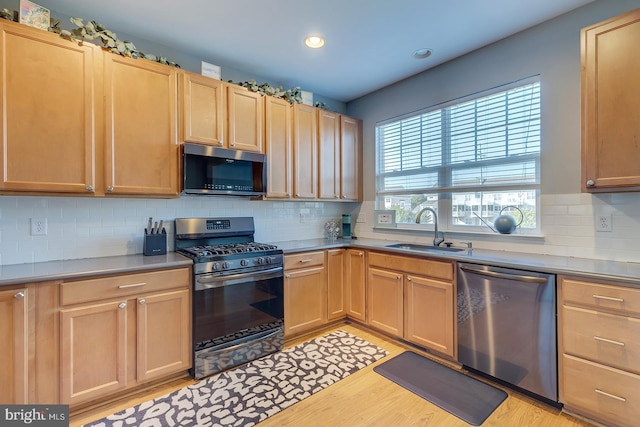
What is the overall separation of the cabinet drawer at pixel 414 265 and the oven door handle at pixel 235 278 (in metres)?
0.95

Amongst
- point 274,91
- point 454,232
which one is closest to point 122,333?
point 274,91

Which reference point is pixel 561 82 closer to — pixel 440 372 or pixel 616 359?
pixel 616 359

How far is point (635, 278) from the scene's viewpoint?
1.61 m

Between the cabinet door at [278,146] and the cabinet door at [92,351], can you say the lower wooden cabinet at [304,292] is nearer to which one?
the cabinet door at [278,146]

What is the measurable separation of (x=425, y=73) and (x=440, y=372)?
9.35ft

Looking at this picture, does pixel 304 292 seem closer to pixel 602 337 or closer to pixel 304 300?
pixel 304 300

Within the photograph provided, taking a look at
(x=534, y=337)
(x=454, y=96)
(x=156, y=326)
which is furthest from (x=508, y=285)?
(x=156, y=326)

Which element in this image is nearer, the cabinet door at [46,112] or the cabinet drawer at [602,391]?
the cabinet drawer at [602,391]

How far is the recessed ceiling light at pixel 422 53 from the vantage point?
2771mm

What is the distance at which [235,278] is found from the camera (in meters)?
2.44

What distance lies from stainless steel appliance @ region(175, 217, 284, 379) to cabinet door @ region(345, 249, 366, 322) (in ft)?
2.81

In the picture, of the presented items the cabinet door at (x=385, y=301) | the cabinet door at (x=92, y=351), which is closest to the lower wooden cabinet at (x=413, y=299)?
the cabinet door at (x=385, y=301)

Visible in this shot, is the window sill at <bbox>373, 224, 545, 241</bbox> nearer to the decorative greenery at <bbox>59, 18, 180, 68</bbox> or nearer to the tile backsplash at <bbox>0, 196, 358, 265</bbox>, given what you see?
the tile backsplash at <bbox>0, 196, 358, 265</bbox>

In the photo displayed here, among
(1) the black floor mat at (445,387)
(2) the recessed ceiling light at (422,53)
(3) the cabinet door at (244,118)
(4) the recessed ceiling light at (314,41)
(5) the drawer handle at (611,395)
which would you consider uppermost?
(2) the recessed ceiling light at (422,53)
